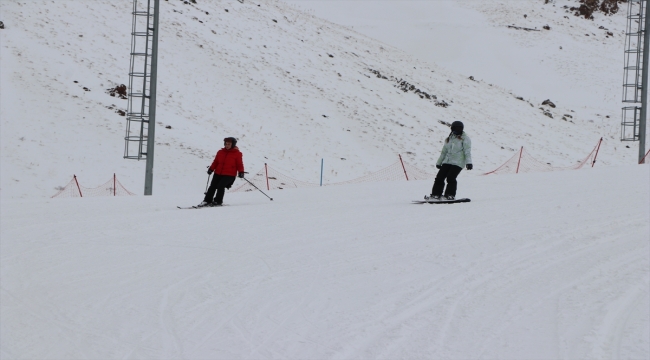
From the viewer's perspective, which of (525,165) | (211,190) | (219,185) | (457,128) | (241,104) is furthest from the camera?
(241,104)

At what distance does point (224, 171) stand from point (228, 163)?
0.20 metres

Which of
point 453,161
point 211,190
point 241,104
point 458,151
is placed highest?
point 458,151

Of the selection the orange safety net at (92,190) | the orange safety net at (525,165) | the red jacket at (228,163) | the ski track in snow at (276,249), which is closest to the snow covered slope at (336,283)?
the ski track in snow at (276,249)

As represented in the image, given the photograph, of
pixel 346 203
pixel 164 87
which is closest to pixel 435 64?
pixel 164 87

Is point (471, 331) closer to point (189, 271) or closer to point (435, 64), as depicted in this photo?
point (189, 271)

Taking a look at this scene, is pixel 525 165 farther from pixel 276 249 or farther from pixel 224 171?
pixel 276 249

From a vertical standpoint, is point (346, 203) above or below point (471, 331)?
below

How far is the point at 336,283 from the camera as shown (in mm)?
7133

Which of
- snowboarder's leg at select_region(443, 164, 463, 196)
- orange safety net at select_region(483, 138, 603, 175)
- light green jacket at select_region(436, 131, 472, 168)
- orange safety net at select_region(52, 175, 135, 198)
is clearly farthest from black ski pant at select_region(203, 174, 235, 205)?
orange safety net at select_region(483, 138, 603, 175)

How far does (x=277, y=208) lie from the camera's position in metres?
13.9

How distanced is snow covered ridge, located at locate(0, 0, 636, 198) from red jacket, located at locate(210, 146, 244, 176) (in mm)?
9774

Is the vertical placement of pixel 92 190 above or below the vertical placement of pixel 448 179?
below

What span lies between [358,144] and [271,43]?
12697 millimetres

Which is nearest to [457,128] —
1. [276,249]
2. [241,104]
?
[276,249]
